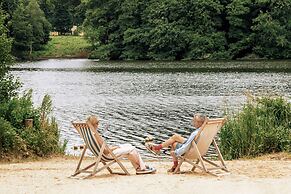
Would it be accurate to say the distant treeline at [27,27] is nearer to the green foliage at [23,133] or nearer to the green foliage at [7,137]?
the green foliage at [23,133]

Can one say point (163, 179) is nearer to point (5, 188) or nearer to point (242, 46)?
point (5, 188)

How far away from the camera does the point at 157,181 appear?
385 inches

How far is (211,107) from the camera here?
105 feet

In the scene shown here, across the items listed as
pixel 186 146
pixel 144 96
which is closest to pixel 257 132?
pixel 186 146

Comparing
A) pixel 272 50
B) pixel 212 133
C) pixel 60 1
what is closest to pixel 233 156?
pixel 212 133

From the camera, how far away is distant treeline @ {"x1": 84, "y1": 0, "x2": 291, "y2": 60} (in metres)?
83.3

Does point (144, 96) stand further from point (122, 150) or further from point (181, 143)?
point (122, 150)

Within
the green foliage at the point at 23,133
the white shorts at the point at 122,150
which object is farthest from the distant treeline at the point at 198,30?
the white shorts at the point at 122,150

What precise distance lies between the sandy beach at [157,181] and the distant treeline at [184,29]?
72.7 meters

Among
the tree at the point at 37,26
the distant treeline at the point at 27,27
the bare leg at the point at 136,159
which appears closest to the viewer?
the bare leg at the point at 136,159

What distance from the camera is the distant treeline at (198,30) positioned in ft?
273

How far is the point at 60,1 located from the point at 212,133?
383 ft

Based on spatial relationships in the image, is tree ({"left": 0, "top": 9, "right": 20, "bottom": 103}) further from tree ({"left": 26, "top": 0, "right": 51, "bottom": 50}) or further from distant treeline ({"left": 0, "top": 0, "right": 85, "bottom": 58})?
tree ({"left": 26, "top": 0, "right": 51, "bottom": 50})

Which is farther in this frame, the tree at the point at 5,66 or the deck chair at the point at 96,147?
the tree at the point at 5,66
